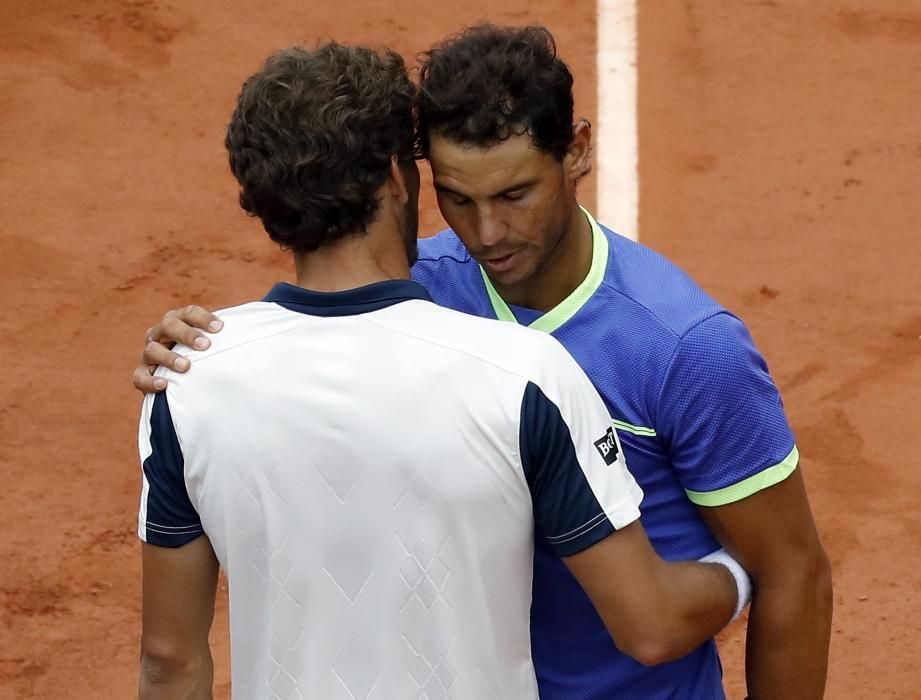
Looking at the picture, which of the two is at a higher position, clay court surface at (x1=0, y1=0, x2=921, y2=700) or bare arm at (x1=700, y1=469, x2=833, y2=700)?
bare arm at (x1=700, y1=469, x2=833, y2=700)

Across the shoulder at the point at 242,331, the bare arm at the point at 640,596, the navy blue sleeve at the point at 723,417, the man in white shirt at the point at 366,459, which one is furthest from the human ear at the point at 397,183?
the bare arm at the point at 640,596

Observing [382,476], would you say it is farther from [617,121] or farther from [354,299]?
[617,121]

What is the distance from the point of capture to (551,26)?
349 inches

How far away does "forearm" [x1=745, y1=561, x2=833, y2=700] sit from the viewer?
3033 millimetres

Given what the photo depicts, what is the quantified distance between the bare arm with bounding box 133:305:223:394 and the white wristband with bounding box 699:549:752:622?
1073 mm

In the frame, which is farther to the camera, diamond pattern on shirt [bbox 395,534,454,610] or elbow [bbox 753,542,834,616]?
elbow [bbox 753,542,834,616]

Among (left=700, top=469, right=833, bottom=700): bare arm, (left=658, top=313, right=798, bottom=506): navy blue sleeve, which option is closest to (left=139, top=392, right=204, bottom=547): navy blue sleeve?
(left=658, top=313, right=798, bottom=506): navy blue sleeve

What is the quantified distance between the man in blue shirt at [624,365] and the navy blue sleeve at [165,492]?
0.16 m

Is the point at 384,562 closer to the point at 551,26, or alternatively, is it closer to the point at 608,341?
the point at 608,341

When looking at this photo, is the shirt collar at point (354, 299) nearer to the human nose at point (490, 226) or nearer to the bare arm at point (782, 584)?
the human nose at point (490, 226)

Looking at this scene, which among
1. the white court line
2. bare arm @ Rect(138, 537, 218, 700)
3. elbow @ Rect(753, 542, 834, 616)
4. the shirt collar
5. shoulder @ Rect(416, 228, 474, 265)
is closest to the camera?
the shirt collar

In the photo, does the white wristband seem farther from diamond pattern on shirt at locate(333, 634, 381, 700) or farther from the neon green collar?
diamond pattern on shirt at locate(333, 634, 381, 700)

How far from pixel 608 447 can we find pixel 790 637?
2.37 ft

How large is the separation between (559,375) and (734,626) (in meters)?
3.05
